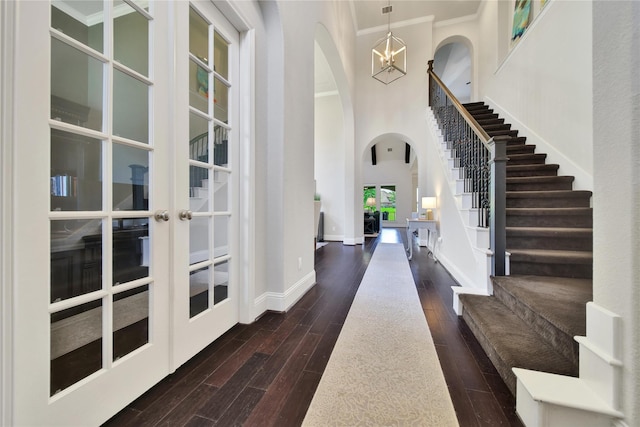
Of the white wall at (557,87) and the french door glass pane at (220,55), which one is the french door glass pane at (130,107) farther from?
the white wall at (557,87)

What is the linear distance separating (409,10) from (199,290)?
7779 mm

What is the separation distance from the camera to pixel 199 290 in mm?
1626

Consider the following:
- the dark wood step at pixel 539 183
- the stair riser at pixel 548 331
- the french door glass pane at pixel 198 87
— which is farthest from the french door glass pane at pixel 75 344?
the dark wood step at pixel 539 183

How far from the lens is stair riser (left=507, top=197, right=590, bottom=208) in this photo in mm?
2777

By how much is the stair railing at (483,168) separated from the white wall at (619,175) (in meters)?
1.33

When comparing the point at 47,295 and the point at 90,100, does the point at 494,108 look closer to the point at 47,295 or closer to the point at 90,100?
the point at 90,100

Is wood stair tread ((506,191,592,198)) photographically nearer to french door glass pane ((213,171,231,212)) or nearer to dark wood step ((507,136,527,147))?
dark wood step ((507,136,527,147))

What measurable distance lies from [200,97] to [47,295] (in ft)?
4.36

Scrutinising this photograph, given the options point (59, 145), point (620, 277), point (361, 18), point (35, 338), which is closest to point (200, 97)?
point (59, 145)

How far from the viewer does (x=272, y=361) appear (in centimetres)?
154

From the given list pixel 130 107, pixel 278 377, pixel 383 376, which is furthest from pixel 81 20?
pixel 383 376

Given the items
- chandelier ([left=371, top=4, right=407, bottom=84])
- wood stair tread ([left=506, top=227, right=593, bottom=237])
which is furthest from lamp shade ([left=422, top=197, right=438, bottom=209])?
chandelier ([left=371, top=4, right=407, bottom=84])

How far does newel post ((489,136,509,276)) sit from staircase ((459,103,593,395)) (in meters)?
0.14

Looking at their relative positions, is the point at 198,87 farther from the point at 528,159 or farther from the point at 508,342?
the point at 528,159
